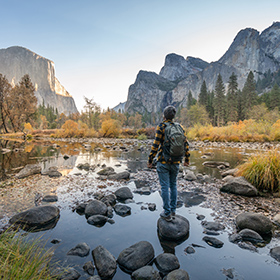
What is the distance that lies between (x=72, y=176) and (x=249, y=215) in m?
6.83

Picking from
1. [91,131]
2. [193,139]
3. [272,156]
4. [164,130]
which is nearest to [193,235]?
[164,130]

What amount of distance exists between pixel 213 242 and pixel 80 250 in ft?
7.92

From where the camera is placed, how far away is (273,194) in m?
5.37

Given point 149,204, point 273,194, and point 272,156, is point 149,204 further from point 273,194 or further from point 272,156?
point 272,156

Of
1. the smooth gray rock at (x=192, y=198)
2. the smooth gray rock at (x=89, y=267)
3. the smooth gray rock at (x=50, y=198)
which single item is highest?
the smooth gray rock at (x=50, y=198)

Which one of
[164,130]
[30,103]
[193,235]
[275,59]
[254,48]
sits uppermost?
[254,48]

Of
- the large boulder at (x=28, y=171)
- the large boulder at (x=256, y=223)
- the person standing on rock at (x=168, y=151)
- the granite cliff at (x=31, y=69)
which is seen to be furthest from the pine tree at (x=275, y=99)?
the granite cliff at (x=31, y=69)

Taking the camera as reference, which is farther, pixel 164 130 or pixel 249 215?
pixel 249 215

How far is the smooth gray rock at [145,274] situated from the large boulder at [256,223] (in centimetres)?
232

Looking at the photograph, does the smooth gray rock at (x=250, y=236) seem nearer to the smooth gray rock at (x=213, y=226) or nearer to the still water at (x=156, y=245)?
the still water at (x=156, y=245)

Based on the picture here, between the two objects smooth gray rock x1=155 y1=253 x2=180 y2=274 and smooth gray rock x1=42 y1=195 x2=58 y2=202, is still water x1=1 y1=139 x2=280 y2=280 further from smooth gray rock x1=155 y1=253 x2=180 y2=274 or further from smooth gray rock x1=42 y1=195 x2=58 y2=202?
smooth gray rock x1=42 y1=195 x2=58 y2=202

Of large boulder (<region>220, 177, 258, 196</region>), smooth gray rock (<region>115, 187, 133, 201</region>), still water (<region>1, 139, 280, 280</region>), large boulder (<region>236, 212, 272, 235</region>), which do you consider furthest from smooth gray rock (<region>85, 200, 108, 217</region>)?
large boulder (<region>220, 177, 258, 196</region>)

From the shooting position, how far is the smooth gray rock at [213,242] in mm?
3124

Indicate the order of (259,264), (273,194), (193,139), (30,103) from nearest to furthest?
(259,264) < (273,194) < (193,139) < (30,103)
